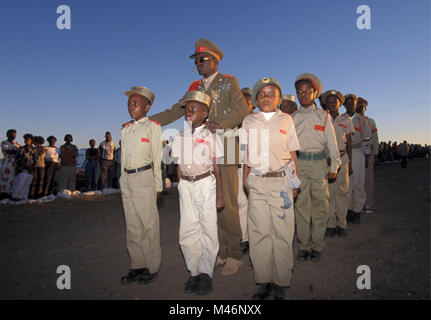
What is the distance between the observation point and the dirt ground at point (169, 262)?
3.15 metres

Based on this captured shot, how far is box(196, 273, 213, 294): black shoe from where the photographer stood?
3065 millimetres

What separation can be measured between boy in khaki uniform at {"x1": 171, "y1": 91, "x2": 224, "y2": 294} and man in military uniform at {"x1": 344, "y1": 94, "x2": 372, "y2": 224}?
417cm

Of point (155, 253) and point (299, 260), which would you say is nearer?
point (155, 253)

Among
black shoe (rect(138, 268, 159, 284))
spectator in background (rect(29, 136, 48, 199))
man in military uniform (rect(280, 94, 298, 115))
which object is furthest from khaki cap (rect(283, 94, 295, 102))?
spectator in background (rect(29, 136, 48, 199))

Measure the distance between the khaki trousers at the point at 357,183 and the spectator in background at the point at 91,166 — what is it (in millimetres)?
9671

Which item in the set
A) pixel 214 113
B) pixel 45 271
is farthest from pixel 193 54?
pixel 45 271

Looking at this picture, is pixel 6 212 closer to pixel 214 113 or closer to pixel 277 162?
pixel 214 113

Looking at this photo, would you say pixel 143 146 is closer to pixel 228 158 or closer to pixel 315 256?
pixel 228 158

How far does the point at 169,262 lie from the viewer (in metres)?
4.14

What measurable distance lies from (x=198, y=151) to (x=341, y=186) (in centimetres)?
338

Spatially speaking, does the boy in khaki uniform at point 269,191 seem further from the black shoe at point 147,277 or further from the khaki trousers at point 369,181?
the khaki trousers at point 369,181

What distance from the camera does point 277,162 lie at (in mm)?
3121

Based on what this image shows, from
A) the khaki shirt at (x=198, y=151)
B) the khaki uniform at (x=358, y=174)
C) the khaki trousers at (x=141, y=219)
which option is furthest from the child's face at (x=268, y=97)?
the khaki uniform at (x=358, y=174)

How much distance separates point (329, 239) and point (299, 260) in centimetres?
127
